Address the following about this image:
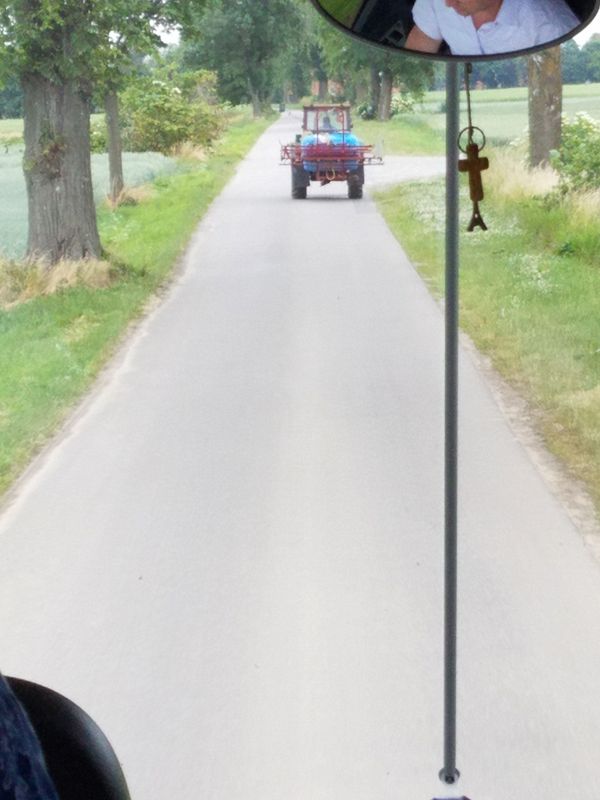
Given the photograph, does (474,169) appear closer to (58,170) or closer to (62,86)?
(62,86)

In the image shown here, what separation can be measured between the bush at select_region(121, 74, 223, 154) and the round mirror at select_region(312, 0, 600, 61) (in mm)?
35577

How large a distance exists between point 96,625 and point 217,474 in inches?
92.0

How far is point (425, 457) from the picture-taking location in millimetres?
7754

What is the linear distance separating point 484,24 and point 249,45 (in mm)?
56025

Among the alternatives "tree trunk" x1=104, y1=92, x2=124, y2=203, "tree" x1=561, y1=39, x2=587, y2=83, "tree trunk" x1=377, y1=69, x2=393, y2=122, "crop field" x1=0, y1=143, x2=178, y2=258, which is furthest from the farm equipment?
"tree trunk" x1=377, y1=69, x2=393, y2=122

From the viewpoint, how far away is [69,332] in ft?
39.8

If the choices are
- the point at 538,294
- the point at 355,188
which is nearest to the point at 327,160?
the point at 355,188

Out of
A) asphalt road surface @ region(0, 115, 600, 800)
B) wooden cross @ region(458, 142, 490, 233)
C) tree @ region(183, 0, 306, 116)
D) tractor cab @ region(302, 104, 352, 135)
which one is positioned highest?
tree @ region(183, 0, 306, 116)

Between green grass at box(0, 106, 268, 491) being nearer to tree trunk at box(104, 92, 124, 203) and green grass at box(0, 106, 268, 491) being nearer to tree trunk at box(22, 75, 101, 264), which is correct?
tree trunk at box(22, 75, 101, 264)

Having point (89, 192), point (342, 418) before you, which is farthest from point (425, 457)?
point (89, 192)

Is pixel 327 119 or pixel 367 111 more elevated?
pixel 327 119

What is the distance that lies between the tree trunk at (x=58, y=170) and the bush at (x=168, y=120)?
22.4 metres

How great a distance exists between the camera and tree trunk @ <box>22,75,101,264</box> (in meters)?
14.8

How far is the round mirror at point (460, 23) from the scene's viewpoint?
2436 millimetres
